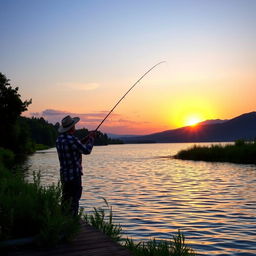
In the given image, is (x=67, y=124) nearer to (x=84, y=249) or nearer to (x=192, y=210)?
(x=84, y=249)

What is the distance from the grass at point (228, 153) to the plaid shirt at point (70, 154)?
109 feet

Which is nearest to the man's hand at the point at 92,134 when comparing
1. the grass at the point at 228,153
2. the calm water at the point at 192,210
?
the calm water at the point at 192,210

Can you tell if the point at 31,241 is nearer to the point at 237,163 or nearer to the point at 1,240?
the point at 1,240

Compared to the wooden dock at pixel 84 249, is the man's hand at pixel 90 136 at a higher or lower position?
higher

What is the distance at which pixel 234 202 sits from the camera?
52.6ft

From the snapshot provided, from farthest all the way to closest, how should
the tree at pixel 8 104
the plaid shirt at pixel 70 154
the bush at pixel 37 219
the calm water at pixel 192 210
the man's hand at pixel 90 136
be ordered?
the tree at pixel 8 104, the calm water at pixel 192 210, the man's hand at pixel 90 136, the plaid shirt at pixel 70 154, the bush at pixel 37 219

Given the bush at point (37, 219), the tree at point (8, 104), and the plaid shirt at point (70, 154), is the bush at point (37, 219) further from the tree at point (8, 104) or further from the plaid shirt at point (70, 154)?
the tree at point (8, 104)

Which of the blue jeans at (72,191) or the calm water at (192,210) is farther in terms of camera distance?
the calm water at (192,210)

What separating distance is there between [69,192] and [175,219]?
5952 mm

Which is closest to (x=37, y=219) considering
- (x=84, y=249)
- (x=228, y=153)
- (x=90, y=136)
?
(x=84, y=249)

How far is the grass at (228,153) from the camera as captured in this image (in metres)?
38.9

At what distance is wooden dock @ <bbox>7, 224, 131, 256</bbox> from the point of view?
5.95 metres

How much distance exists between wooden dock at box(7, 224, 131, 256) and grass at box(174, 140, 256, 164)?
33911 mm

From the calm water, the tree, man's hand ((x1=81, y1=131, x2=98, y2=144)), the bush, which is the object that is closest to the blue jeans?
the bush
